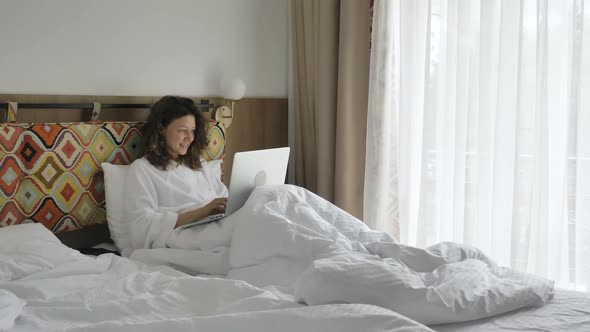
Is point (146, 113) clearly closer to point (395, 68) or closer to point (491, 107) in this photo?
point (395, 68)

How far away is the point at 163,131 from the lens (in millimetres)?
2723

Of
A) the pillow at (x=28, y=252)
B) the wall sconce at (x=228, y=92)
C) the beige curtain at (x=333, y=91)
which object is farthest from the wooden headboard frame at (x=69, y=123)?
the beige curtain at (x=333, y=91)

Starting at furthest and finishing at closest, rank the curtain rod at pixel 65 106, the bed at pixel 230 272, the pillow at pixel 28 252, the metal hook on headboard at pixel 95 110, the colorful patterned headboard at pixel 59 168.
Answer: the metal hook on headboard at pixel 95 110 → the curtain rod at pixel 65 106 → the colorful patterned headboard at pixel 59 168 → the pillow at pixel 28 252 → the bed at pixel 230 272

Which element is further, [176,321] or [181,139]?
[181,139]

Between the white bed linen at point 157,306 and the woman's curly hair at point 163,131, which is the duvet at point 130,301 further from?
the woman's curly hair at point 163,131

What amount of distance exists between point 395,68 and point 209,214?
4.39 feet

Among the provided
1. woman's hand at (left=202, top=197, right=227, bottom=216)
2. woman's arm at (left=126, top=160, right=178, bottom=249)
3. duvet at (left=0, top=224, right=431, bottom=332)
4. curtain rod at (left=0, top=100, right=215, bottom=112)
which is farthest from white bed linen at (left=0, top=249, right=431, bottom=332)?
curtain rod at (left=0, top=100, right=215, bottom=112)

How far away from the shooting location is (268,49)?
364cm

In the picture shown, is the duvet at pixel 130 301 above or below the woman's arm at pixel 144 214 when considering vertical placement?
below

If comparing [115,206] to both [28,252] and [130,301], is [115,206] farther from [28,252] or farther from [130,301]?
[130,301]

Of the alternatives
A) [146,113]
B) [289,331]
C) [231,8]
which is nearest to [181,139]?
[146,113]

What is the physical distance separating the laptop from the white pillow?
0.31 metres

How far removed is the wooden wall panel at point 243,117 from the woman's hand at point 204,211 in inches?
26.3

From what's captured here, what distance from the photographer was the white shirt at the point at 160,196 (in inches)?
96.3
